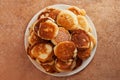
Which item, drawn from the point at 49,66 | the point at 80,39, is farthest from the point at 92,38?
the point at 49,66

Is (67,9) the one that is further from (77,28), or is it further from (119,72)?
(119,72)

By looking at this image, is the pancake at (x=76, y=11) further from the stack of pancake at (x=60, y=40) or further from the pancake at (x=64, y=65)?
the pancake at (x=64, y=65)

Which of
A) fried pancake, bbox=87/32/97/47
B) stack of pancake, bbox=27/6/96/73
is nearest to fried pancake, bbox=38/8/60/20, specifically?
stack of pancake, bbox=27/6/96/73

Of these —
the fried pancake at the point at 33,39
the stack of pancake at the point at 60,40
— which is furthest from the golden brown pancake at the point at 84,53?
the fried pancake at the point at 33,39

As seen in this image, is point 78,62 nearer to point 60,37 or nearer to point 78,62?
point 78,62

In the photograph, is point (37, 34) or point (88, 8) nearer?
point (37, 34)

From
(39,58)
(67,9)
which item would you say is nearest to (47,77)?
(39,58)

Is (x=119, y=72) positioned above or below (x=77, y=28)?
below
